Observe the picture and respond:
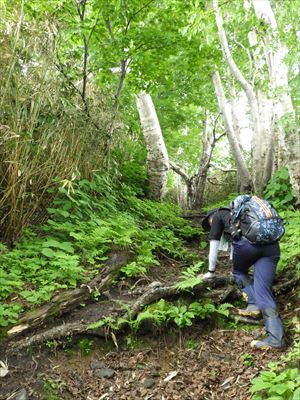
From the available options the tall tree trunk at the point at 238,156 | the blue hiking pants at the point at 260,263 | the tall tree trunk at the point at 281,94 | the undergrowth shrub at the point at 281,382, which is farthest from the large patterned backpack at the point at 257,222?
the tall tree trunk at the point at 238,156

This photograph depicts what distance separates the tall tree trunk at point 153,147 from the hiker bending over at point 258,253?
17.2ft

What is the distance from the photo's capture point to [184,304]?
3809 millimetres

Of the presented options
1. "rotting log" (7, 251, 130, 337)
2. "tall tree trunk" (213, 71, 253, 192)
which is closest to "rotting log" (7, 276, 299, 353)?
"rotting log" (7, 251, 130, 337)

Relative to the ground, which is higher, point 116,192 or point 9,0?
point 9,0

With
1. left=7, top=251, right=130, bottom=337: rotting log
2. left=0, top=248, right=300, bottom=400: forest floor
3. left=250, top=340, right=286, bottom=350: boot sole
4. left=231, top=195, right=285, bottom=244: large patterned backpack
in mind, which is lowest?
left=0, top=248, right=300, bottom=400: forest floor

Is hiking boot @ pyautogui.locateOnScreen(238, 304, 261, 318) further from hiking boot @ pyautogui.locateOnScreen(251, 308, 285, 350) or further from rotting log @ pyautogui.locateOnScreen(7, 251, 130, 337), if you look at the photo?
rotting log @ pyautogui.locateOnScreen(7, 251, 130, 337)

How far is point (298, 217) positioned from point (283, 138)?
54.6 inches

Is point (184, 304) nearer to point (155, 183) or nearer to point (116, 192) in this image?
point (116, 192)

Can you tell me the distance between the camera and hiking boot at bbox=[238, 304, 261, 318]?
11.7 ft

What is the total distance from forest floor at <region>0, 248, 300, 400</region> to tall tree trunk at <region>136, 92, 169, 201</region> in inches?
228

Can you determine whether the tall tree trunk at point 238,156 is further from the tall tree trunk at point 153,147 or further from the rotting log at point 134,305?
the rotting log at point 134,305

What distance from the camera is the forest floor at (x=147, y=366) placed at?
8.96ft

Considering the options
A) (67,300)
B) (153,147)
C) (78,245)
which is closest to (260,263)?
(67,300)

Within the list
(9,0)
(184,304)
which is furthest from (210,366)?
(9,0)
